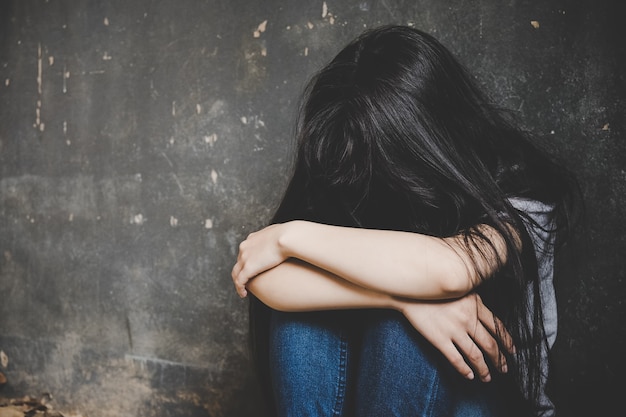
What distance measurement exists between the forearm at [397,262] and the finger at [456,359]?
0.27 feet

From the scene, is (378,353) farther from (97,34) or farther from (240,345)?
(97,34)

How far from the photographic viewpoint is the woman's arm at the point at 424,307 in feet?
2.54

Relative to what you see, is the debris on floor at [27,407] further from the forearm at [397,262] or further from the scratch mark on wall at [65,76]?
the forearm at [397,262]

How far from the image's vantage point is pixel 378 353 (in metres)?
0.80

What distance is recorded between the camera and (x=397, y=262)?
79cm

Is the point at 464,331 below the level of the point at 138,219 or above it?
below

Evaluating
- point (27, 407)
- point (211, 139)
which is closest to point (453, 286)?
point (211, 139)

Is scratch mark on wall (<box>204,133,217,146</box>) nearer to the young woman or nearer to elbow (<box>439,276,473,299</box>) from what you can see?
the young woman

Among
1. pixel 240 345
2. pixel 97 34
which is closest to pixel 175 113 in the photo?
pixel 97 34

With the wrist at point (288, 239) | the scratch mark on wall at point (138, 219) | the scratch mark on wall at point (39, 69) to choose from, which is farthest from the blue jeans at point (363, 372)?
the scratch mark on wall at point (39, 69)

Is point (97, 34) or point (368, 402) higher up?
point (97, 34)

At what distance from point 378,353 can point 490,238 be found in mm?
284

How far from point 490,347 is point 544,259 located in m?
0.23

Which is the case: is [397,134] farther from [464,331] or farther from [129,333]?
[129,333]
